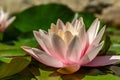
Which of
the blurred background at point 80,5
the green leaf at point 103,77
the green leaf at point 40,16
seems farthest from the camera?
the blurred background at point 80,5

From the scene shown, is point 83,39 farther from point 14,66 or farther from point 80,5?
point 80,5

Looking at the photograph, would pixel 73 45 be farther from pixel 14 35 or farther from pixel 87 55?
pixel 14 35

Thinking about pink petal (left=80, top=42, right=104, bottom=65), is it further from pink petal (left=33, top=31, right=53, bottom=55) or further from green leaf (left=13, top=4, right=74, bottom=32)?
green leaf (left=13, top=4, right=74, bottom=32)

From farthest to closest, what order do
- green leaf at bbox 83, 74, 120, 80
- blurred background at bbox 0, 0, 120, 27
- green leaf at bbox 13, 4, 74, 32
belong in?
blurred background at bbox 0, 0, 120, 27
green leaf at bbox 13, 4, 74, 32
green leaf at bbox 83, 74, 120, 80

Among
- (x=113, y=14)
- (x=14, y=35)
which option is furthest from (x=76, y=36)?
(x=113, y=14)

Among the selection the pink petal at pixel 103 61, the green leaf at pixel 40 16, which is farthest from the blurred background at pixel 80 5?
the pink petal at pixel 103 61

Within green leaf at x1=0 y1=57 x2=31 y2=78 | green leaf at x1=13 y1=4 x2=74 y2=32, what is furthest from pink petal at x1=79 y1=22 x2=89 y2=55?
green leaf at x1=13 y1=4 x2=74 y2=32

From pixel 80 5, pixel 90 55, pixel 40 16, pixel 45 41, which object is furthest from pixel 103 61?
pixel 80 5

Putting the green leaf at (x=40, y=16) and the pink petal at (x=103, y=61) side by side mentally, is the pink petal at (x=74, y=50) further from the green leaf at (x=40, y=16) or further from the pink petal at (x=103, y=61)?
the green leaf at (x=40, y=16)
